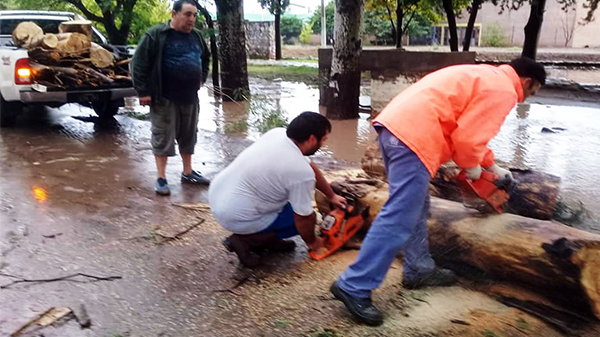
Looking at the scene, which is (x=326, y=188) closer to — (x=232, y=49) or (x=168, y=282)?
(x=168, y=282)

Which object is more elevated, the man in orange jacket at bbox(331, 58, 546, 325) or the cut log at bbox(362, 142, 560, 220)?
the man in orange jacket at bbox(331, 58, 546, 325)

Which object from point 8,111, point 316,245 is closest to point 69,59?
point 8,111

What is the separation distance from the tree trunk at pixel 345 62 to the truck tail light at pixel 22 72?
15.2 feet

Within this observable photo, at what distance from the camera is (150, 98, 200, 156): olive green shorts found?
5.32 meters

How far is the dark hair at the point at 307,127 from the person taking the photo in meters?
3.48

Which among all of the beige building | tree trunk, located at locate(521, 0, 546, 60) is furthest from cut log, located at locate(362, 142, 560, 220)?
the beige building

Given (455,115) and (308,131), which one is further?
(308,131)

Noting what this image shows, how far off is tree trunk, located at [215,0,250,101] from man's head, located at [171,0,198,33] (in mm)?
5773

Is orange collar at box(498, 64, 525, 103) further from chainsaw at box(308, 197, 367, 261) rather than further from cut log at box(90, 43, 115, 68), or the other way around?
cut log at box(90, 43, 115, 68)

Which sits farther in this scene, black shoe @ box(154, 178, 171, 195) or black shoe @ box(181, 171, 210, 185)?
black shoe @ box(181, 171, 210, 185)

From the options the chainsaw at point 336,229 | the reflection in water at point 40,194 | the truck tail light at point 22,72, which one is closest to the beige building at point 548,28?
the truck tail light at point 22,72

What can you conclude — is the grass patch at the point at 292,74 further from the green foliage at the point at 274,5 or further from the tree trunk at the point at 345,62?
the tree trunk at the point at 345,62

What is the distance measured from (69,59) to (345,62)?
429 cm

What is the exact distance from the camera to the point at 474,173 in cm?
310
